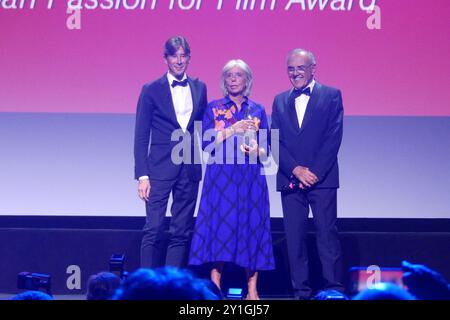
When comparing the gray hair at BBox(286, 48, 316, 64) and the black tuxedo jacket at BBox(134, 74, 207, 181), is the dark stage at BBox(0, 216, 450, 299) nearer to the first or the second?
the black tuxedo jacket at BBox(134, 74, 207, 181)

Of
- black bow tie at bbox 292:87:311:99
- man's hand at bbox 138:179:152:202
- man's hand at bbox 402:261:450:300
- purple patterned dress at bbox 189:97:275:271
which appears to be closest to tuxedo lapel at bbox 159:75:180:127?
purple patterned dress at bbox 189:97:275:271

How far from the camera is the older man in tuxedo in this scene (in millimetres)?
4504

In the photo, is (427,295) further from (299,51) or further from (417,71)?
(417,71)

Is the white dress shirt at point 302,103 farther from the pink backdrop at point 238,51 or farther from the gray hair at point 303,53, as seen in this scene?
the pink backdrop at point 238,51

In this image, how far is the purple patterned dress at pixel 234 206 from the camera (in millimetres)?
4414

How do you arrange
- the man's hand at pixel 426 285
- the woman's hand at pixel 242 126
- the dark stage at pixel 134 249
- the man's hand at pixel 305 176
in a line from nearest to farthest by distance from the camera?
the man's hand at pixel 426 285 → the woman's hand at pixel 242 126 → the man's hand at pixel 305 176 → the dark stage at pixel 134 249

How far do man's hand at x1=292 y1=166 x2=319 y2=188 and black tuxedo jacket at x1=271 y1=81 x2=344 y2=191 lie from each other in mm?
32

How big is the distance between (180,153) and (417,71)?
1592mm

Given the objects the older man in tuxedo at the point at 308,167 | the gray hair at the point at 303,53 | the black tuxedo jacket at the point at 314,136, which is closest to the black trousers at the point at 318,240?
the older man in tuxedo at the point at 308,167

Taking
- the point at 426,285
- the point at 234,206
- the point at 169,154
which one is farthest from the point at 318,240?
the point at 426,285

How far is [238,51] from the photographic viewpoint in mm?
5047

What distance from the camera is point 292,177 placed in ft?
14.9

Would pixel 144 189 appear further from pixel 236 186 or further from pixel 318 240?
pixel 318 240

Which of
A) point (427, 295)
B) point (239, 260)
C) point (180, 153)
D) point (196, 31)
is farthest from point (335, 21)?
point (427, 295)
